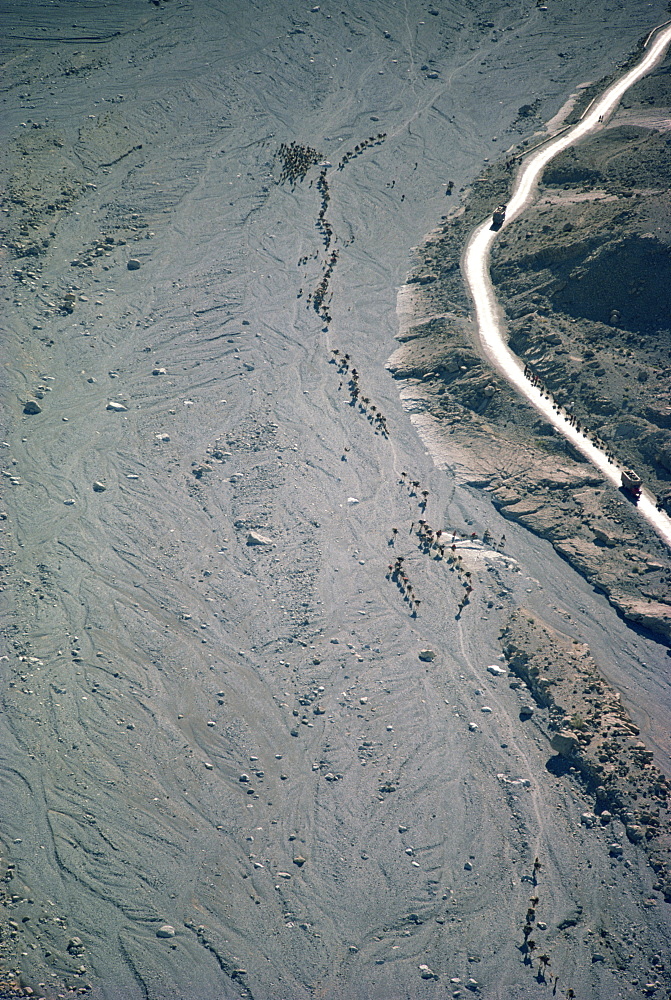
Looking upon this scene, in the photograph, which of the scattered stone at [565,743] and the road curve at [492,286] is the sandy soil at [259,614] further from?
the road curve at [492,286]

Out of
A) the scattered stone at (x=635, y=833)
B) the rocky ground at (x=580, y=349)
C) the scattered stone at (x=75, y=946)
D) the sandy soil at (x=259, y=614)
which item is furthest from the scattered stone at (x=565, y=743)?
the scattered stone at (x=75, y=946)

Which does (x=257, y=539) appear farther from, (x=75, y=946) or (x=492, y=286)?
(x=492, y=286)

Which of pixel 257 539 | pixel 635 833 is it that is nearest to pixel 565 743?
pixel 635 833

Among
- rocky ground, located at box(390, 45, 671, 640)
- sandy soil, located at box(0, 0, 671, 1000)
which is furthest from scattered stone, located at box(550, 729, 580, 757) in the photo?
rocky ground, located at box(390, 45, 671, 640)

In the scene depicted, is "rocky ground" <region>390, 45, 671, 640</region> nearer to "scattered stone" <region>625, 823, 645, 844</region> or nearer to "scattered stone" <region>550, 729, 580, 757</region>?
"scattered stone" <region>550, 729, 580, 757</region>

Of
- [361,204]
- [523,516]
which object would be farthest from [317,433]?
[361,204]

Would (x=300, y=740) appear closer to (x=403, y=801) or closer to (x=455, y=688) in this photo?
(x=403, y=801)
